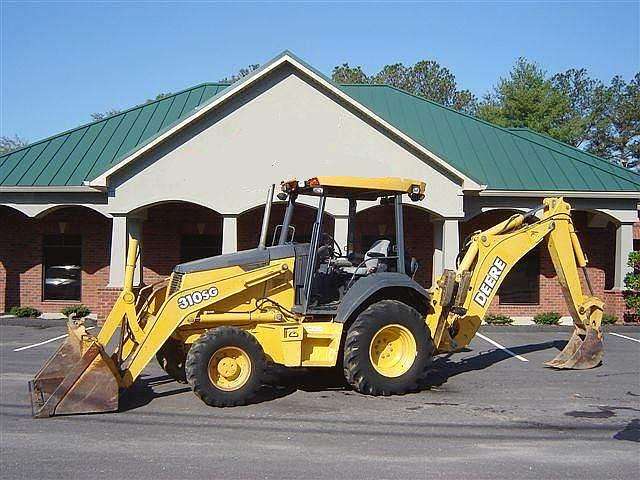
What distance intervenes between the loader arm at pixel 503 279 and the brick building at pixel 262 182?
114 inches

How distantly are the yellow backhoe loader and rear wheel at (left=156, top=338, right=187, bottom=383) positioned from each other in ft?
0.06

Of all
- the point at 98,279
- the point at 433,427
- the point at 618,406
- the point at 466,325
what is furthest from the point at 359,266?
the point at 98,279

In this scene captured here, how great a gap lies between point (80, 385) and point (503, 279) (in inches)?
238

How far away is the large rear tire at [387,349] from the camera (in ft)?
29.9

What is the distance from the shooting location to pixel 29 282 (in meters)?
19.9

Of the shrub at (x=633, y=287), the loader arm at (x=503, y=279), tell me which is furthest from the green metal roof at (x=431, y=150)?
the loader arm at (x=503, y=279)

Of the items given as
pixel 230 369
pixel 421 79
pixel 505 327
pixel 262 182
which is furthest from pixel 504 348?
pixel 421 79

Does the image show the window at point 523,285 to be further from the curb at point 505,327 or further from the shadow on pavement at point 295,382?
the shadow on pavement at point 295,382

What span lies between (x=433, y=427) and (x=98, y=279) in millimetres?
14010

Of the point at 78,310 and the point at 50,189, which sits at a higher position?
the point at 50,189

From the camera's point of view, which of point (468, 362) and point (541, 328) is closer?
point (468, 362)

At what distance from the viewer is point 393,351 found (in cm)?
949

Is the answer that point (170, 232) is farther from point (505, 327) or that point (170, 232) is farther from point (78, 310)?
point (505, 327)

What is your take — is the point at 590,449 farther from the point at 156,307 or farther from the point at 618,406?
the point at 156,307
